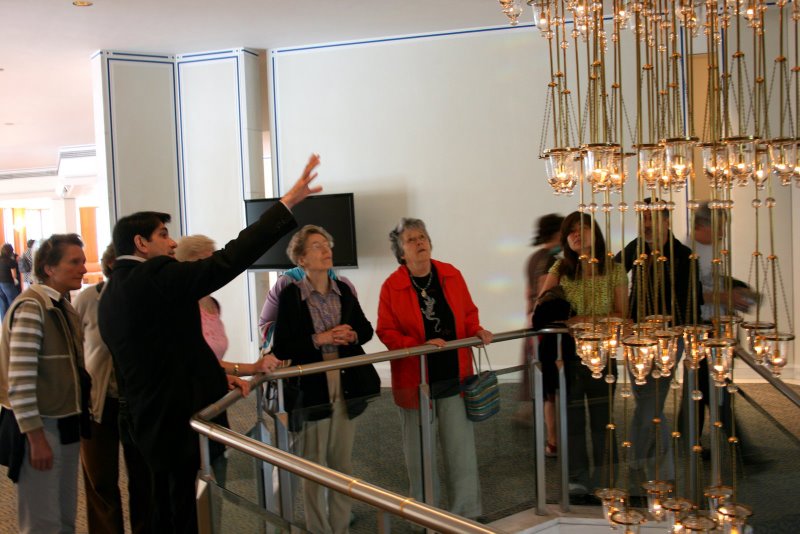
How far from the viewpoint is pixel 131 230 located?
2.82 metres

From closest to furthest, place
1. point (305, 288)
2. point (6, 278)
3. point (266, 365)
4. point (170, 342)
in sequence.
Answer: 1. point (170, 342)
2. point (266, 365)
3. point (305, 288)
4. point (6, 278)

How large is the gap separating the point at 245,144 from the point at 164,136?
0.81 meters

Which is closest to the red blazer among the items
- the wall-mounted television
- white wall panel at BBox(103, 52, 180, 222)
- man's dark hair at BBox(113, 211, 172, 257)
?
man's dark hair at BBox(113, 211, 172, 257)

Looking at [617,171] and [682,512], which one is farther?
[682,512]

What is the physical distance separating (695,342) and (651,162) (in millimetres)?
588

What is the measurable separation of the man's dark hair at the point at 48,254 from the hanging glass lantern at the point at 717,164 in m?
2.52

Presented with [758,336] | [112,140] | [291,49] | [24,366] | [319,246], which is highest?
[291,49]

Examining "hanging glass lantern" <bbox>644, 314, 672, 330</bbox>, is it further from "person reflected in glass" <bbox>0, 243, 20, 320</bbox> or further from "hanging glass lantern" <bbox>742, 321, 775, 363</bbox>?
"person reflected in glass" <bbox>0, 243, 20, 320</bbox>

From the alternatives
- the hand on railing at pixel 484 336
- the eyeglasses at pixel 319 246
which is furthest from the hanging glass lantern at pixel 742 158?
the eyeglasses at pixel 319 246

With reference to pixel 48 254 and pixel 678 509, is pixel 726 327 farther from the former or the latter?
pixel 48 254

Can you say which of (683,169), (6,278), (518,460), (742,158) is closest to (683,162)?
(683,169)

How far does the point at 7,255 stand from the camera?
1130 cm

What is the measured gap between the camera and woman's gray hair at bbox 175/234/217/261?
3.50m

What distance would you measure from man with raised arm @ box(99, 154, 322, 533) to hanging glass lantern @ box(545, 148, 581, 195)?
2.62 feet
